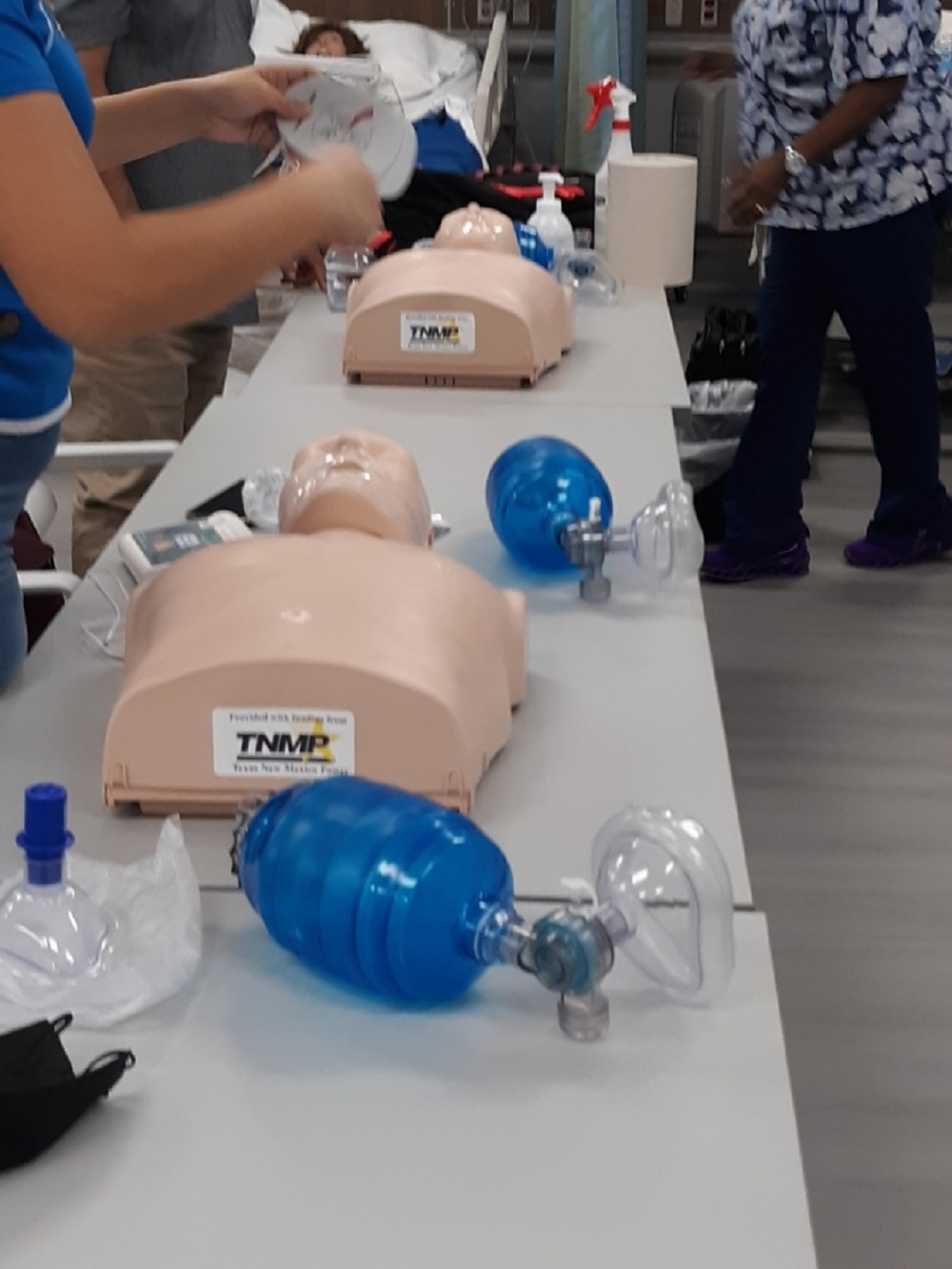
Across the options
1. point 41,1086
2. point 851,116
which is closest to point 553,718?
point 41,1086

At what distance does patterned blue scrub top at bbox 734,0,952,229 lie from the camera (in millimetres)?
2938

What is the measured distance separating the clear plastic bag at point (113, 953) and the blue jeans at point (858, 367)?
2.55 m

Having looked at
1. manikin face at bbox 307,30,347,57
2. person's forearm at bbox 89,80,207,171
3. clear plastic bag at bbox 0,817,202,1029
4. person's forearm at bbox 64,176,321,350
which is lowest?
manikin face at bbox 307,30,347,57

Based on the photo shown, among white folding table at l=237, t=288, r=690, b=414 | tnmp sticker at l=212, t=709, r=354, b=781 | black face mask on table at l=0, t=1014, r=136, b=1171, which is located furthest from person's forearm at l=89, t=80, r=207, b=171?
black face mask on table at l=0, t=1014, r=136, b=1171

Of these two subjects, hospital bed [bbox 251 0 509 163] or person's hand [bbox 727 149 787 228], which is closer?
person's hand [bbox 727 149 787 228]

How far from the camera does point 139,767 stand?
3.63ft

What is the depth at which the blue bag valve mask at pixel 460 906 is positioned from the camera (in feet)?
2.89

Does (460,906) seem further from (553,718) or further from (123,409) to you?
(123,409)

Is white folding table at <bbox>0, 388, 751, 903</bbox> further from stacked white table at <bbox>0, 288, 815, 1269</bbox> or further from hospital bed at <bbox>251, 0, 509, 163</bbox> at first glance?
hospital bed at <bbox>251, 0, 509, 163</bbox>

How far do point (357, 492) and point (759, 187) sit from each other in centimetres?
199

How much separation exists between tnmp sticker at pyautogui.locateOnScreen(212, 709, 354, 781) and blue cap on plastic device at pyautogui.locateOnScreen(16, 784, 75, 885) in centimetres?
18

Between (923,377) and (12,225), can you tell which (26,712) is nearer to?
(12,225)

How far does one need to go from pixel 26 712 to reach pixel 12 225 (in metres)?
0.45

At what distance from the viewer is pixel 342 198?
1132 millimetres
